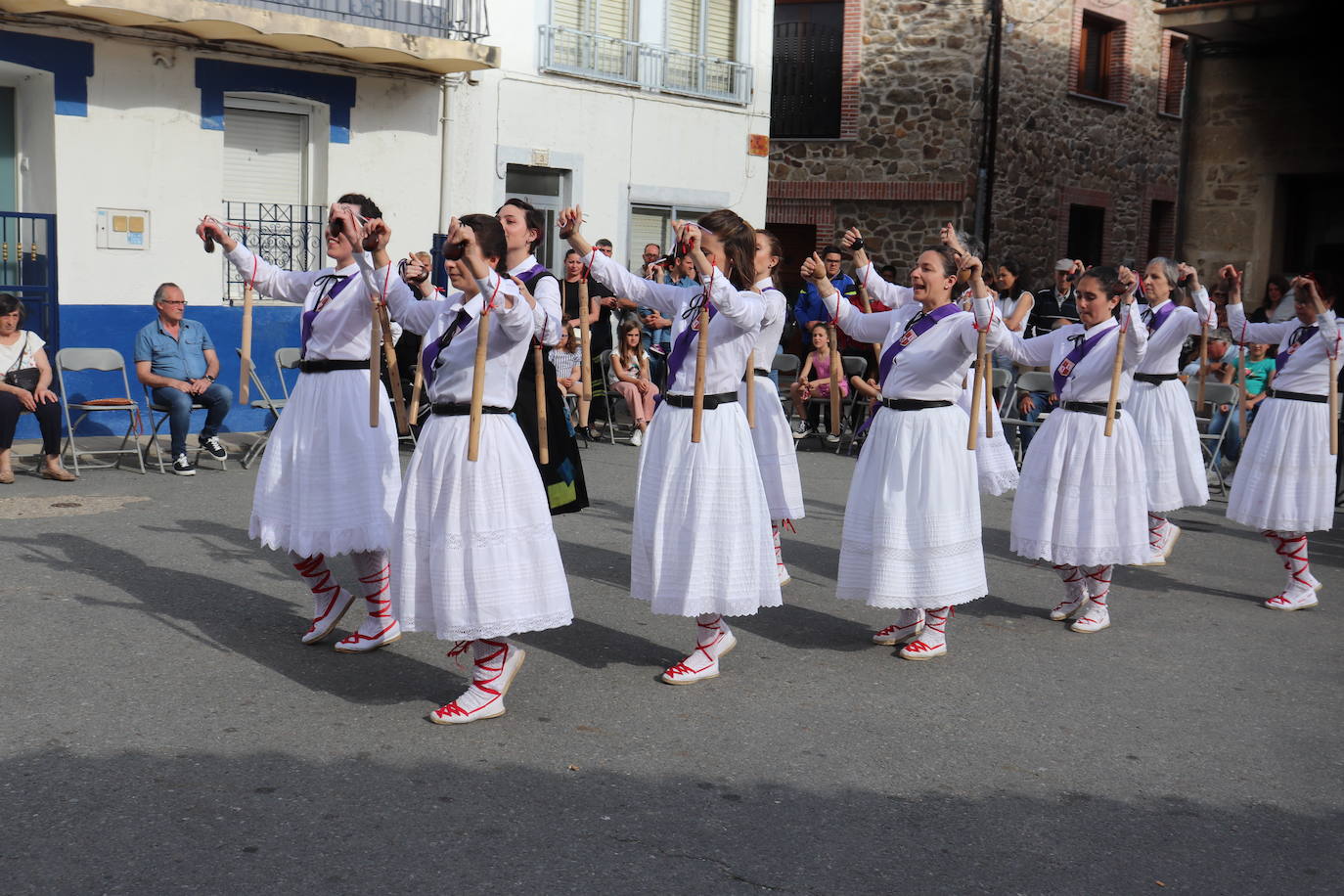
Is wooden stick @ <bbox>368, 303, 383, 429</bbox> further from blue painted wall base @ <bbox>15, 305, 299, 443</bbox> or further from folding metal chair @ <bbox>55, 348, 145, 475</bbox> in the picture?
blue painted wall base @ <bbox>15, 305, 299, 443</bbox>

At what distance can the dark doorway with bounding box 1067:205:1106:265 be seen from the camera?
78.3 ft

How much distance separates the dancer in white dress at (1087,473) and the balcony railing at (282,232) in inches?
354

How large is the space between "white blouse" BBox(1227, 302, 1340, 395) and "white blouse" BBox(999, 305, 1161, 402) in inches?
54.2

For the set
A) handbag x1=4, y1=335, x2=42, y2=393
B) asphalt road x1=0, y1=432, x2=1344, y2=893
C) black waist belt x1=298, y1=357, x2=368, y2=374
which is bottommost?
asphalt road x1=0, y1=432, x2=1344, y2=893

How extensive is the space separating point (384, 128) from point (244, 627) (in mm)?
9347

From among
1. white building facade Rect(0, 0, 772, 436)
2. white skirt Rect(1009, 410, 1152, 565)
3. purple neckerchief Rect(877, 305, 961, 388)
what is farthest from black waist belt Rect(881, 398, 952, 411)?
white building facade Rect(0, 0, 772, 436)

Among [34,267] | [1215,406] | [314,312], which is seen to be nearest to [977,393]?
[314,312]

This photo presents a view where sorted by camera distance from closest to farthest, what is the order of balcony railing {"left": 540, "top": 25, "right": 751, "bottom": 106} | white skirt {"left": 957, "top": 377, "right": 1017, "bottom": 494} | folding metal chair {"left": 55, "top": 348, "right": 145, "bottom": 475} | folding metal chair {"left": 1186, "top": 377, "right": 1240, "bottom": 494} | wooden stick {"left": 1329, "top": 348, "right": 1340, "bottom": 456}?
1. wooden stick {"left": 1329, "top": 348, "right": 1340, "bottom": 456}
2. white skirt {"left": 957, "top": 377, "right": 1017, "bottom": 494}
3. folding metal chair {"left": 55, "top": 348, "right": 145, "bottom": 475}
4. folding metal chair {"left": 1186, "top": 377, "right": 1240, "bottom": 494}
5. balcony railing {"left": 540, "top": 25, "right": 751, "bottom": 106}

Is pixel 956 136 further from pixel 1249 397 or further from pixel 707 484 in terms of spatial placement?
pixel 707 484

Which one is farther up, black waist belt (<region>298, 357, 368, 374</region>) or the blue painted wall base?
black waist belt (<region>298, 357, 368, 374</region>)

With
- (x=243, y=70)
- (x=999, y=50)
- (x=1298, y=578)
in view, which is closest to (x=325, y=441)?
(x=1298, y=578)

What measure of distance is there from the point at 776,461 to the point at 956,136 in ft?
48.8

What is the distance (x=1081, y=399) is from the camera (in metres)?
7.26

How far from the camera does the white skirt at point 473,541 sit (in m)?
5.04
